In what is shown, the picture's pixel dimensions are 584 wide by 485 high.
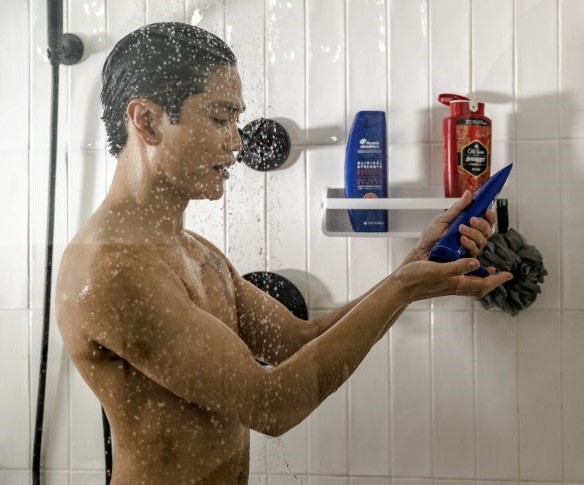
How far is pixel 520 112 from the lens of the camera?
968mm

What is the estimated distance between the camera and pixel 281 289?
80cm

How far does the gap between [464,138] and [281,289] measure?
1.19 ft

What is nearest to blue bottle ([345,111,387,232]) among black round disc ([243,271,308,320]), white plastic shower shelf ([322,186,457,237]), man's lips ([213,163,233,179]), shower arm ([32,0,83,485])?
white plastic shower shelf ([322,186,457,237])

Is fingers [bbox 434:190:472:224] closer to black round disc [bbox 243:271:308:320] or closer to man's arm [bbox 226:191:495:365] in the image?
man's arm [bbox 226:191:495:365]

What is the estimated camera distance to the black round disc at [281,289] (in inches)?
28.7

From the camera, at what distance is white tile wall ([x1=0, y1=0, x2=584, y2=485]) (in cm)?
64

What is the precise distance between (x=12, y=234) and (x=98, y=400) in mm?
192

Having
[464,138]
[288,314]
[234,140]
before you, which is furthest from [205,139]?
[464,138]

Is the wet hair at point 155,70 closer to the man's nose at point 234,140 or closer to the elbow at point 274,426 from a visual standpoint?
the man's nose at point 234,140

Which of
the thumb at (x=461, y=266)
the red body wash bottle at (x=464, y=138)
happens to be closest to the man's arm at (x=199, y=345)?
the thumb at (x=461, y=266)

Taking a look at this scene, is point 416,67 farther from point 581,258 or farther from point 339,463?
point 339,463

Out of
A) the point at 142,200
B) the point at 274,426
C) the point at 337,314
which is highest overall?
the point at 142,200

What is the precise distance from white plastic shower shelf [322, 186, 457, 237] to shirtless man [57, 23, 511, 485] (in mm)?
207

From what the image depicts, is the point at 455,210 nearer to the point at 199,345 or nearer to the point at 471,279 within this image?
the point at 471,279
